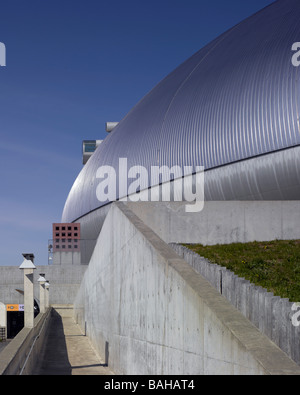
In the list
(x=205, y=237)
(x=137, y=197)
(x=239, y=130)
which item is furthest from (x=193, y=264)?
(x=137, y=197)

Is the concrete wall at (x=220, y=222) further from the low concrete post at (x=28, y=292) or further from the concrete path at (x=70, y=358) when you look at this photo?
the concrete path at (x=70, y=358)

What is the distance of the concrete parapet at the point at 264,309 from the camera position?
21.1 ft

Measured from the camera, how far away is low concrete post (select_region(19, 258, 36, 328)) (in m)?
18.0

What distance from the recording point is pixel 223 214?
16391 millimetres

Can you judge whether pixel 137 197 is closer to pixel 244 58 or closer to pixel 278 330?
pixel 244 58

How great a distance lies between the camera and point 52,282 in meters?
53.1

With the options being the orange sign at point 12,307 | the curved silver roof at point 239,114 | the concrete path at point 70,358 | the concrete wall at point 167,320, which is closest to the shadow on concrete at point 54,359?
the concrete path at point 70,358

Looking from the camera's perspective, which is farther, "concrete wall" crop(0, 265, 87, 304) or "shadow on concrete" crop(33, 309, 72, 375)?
"concrete wall" crop(0, 265, 87, 304)

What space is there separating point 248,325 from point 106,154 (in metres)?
42.6
